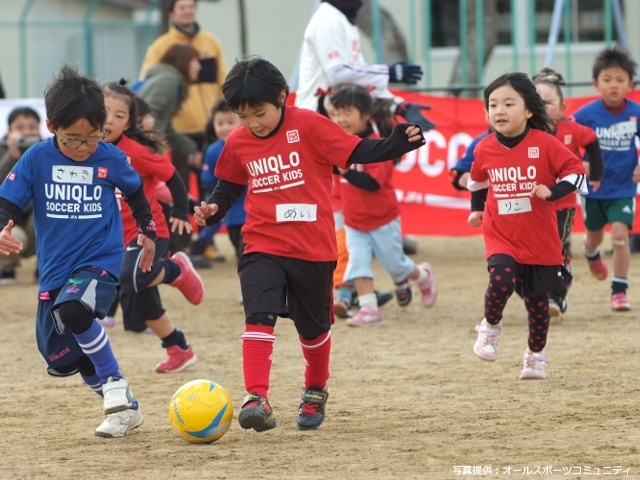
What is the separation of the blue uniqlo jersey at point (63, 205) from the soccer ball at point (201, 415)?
725mm

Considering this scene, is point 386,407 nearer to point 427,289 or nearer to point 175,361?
point 175,361

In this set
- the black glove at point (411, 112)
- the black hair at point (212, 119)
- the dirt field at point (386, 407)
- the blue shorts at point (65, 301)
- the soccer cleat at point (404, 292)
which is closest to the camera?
the dirt field at point (386, 407)

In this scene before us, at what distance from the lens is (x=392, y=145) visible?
5.47m

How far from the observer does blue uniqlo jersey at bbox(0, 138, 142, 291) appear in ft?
18.9

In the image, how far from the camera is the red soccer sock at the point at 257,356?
5.52 metres

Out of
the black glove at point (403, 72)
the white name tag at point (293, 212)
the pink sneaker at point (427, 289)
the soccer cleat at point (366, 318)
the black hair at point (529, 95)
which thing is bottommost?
the soccer cleat at point (366, 318)

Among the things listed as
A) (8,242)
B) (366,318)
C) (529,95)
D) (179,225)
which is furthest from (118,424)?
(366,318)

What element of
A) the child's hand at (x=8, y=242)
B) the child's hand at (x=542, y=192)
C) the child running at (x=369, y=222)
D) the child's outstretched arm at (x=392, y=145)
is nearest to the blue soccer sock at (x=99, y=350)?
the child's hand at (x=8, y=242)

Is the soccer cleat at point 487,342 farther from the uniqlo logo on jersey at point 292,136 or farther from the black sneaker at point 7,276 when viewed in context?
the black sneaker at point 7,276

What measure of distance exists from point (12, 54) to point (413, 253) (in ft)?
45.3

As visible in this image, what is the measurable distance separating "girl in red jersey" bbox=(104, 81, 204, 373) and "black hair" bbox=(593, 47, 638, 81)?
3501 mm

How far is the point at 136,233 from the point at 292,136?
2.14m

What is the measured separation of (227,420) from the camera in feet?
18.1

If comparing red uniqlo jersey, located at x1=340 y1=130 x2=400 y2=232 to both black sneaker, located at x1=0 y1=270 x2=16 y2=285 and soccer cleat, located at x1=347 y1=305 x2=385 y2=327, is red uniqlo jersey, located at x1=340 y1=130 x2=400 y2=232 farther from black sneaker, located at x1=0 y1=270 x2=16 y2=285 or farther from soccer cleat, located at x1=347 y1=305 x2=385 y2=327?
black sneaker, located at x1=0 y1=270 x2=16 y2=285
